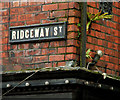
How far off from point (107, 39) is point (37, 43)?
1.12 metres

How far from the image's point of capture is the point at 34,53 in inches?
293

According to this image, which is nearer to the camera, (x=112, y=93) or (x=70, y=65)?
(x=70, y=65)

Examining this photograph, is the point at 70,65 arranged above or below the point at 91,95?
above

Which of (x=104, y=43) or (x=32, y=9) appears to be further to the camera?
→ (x=104, y=43)

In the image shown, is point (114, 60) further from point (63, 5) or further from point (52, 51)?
point (63, 5)

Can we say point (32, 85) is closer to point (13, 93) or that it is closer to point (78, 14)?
point (13, 93)

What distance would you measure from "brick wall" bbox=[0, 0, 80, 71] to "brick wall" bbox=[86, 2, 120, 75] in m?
0.34

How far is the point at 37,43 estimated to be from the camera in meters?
7.42

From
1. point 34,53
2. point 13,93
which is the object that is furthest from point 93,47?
point 13,93

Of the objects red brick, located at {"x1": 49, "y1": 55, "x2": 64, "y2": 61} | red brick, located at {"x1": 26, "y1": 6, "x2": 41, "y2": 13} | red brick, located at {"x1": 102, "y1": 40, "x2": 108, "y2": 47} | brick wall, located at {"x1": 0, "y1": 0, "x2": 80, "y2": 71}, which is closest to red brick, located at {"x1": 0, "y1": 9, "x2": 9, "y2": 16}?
brick wall, located at {"x1": 0, "y1": 0, "x2": 80, "y2": 71}

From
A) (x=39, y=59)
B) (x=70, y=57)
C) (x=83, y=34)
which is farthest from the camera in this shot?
(x=39, y=59)

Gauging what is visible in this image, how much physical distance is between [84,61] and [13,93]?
1.16 m

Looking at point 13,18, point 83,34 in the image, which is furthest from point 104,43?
point 13,18

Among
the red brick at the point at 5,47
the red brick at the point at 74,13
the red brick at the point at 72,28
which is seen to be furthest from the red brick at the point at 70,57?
the red brick at the point at 5,47
